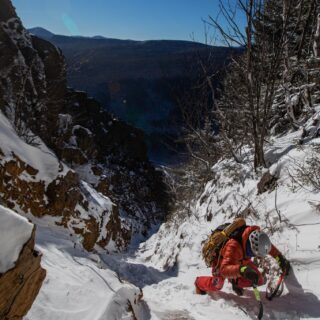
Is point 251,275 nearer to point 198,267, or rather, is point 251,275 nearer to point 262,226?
point 262,226

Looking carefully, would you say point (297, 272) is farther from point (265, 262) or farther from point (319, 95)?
point (319, 95)

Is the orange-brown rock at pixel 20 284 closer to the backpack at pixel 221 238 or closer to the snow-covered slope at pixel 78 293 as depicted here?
the snow-covered slope at pixel 78 293

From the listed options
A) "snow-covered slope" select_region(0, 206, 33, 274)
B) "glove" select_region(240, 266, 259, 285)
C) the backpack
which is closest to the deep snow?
"glove" select_region(240, 266, 259, 285)

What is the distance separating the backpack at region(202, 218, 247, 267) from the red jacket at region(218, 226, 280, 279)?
129 millimetres

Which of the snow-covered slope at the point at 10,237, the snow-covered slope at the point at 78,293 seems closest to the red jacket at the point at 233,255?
the snow-covered slope at the point at 78,293

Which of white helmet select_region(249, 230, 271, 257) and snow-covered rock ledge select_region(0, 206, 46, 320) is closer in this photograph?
snow-covered rock ledge select_region(0, 206, 46, 320)

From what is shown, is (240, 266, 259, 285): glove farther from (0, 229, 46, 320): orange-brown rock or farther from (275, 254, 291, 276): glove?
(0, 229, 46, 320): orange-brown rock

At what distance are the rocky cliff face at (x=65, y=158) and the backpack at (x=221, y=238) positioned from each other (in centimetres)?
429

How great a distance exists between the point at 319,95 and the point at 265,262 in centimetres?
473

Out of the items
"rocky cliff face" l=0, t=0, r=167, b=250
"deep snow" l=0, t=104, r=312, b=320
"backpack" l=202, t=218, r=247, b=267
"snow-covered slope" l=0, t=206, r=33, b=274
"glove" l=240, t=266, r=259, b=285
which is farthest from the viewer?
"rocky cliff face" l=0, t=0, r=167, b=250

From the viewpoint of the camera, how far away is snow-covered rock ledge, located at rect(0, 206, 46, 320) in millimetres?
2238

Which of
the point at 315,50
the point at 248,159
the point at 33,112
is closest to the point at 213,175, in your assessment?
the point at 248,159

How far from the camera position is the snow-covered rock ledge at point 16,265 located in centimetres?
224

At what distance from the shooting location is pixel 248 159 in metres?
8.05
